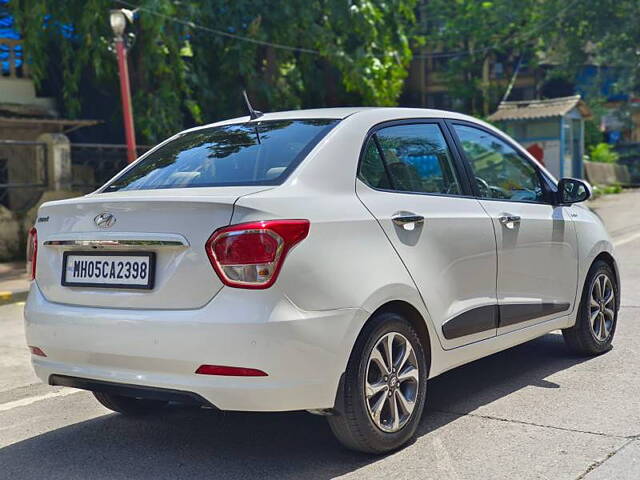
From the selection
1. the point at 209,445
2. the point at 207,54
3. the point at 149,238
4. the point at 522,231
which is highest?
the point at 207,54

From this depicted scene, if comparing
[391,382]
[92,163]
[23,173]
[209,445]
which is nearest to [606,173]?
[92,163]

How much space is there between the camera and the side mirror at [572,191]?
215 inches

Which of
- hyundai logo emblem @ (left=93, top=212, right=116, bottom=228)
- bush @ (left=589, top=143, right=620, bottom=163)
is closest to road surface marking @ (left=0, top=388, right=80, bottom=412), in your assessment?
hyundai logo emblem @ (left=93, top=212, right=116, bottom=228)

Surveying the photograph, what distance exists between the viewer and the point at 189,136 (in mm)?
4828

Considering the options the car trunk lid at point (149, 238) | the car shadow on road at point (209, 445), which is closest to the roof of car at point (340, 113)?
the car trunk lid at point (149, 238)

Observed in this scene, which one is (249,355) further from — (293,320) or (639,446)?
(639,446)

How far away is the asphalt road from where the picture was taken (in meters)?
3.76

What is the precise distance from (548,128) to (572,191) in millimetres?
17737

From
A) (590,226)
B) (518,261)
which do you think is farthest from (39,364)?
(590,226)

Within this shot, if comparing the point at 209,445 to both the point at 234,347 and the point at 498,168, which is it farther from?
the point at 498,168

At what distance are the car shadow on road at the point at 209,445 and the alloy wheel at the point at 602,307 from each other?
83cm

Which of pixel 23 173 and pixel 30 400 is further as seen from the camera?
pixel 23 173

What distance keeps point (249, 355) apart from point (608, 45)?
933 inches

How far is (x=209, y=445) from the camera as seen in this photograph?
4.18 meters
